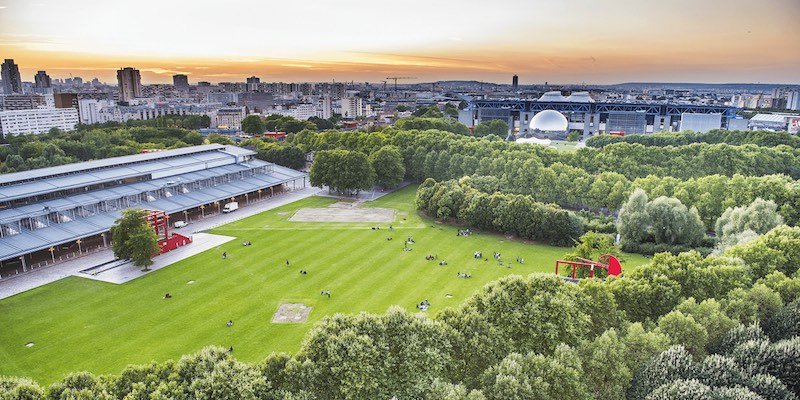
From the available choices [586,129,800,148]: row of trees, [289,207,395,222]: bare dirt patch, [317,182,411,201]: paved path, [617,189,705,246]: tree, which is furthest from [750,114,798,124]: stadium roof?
[289,207,395,222]: bare dirt patch

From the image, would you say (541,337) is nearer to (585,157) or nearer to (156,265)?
(156,265)

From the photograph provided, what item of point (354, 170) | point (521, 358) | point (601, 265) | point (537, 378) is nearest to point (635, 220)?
point (601, 265)

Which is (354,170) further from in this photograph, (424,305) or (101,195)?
(424,305)

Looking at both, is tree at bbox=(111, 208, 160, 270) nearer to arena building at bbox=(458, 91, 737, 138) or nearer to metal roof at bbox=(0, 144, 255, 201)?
metal roof at bbox=(0, 144, 255, 201)

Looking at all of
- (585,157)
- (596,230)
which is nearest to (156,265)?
(596,230)

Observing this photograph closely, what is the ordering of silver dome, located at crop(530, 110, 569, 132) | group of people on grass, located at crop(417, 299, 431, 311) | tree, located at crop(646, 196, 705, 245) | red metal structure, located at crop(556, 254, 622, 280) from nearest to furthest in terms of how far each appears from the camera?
1. group of people on grass, located at crop(417, 299, 431, 311)
2. red metal structure, located at crop(556, 254, 622, 280)
3. tree, located at crop(646, 196, 705, 245)
4. silver dome, located at crop(530, 110, 569, 132)
